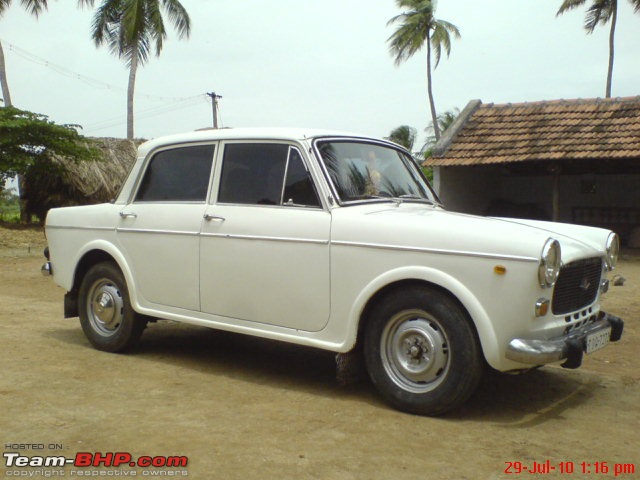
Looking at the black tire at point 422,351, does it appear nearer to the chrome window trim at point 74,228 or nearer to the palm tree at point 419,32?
the chrome window trim at point 74,228

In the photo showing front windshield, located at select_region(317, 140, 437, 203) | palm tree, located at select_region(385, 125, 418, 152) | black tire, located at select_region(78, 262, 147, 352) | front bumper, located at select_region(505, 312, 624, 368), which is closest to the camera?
front bumper, located at select_region(505, 312, 624, 368)

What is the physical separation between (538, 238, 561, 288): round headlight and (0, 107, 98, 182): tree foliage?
1712 centimetres

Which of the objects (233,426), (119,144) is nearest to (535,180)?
(119,144)

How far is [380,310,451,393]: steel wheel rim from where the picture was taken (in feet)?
14.3

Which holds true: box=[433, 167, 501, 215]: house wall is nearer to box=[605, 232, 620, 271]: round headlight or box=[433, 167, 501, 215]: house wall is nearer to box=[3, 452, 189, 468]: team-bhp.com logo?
box=[605, 232, 620, 271]: round headlight

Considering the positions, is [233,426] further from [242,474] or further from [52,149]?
[52,149]

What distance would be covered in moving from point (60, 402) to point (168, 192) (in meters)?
1.92

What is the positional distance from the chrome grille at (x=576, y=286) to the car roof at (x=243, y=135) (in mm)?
1848

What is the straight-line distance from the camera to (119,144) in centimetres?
2450

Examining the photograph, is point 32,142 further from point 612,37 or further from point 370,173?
point 612,37

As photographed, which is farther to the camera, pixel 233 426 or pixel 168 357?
pixel 168 357

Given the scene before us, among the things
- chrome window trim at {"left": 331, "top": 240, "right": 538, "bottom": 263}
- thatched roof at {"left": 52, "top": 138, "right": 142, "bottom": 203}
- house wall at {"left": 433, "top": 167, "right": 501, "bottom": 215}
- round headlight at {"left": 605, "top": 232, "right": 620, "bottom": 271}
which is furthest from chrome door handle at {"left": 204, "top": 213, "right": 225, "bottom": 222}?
thatched roof at {"left": 52, "top": 138, "right": 142, "bottom": 203}

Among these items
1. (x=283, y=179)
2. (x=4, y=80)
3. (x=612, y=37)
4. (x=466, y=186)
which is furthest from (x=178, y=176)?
(x=612, y=37)

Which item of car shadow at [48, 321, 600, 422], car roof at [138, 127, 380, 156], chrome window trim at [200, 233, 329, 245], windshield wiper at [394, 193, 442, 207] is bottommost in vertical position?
car shadow at [48, 321, 600, 422]
